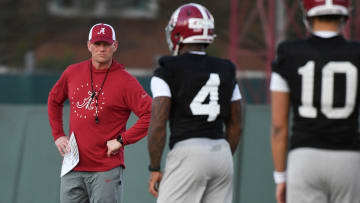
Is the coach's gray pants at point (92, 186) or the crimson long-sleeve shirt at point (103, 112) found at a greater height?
the crimson long-sleeve shirt at point (103, 112)

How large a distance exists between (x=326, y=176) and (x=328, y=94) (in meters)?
0.42

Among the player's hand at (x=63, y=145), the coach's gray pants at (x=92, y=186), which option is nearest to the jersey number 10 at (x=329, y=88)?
the coach's gray pants at (x=92, y=186)

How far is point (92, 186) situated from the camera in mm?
5266

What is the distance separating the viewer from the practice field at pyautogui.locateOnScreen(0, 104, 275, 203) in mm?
6762

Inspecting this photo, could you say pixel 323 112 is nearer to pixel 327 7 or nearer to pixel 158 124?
pixel 327 7

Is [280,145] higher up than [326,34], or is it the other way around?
[326,34]

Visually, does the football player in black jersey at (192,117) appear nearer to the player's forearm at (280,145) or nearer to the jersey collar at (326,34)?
the player's forearm at (280,145)

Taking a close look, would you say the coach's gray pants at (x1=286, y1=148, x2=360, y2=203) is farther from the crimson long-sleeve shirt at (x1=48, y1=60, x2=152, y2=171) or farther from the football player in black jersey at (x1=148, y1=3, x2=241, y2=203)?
the crimson long-sleeve shirt at (x1=48, y1=60, x2=152, y2=171)

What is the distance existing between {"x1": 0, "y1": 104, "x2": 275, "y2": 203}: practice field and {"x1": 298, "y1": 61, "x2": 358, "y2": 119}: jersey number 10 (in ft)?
10.6

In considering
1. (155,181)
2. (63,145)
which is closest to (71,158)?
(63,145)

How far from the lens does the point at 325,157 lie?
3.52 metres

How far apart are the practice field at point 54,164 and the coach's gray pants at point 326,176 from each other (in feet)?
10.4

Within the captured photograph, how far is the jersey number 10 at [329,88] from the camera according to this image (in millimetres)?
3564

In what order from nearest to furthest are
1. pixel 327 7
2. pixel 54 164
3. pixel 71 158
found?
pixel 327 7
pixel 71 158
pixel 54 164
